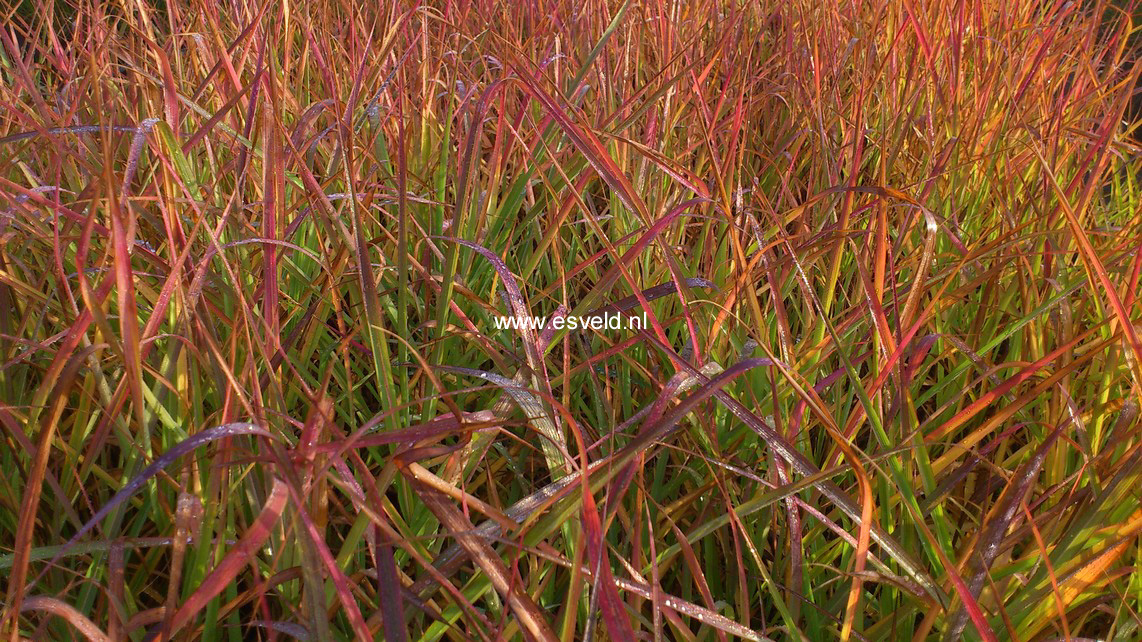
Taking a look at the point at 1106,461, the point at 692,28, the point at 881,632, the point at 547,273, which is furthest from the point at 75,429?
the point at 692,28

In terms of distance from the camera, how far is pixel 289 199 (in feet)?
3.16

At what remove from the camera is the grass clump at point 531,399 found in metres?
0.52

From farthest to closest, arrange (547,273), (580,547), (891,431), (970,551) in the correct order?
(547,273)
(891,431)
(970,551)
(580,547)

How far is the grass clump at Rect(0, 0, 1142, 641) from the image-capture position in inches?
20.5

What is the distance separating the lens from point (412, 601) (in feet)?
1.73

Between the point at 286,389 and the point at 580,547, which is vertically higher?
the point at 580,547

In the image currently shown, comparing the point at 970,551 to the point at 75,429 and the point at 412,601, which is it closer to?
the point at 412,601

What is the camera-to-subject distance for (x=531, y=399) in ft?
2.06

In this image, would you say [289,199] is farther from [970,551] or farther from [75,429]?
[970,551]

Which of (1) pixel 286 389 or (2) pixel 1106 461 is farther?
(1) pixel 286 389

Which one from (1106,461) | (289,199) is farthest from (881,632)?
(289,199)

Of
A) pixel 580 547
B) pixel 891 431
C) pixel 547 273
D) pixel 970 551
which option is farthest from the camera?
pixel 547 273

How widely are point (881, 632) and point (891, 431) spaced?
0.52ft

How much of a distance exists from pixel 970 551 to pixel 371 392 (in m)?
0.53
